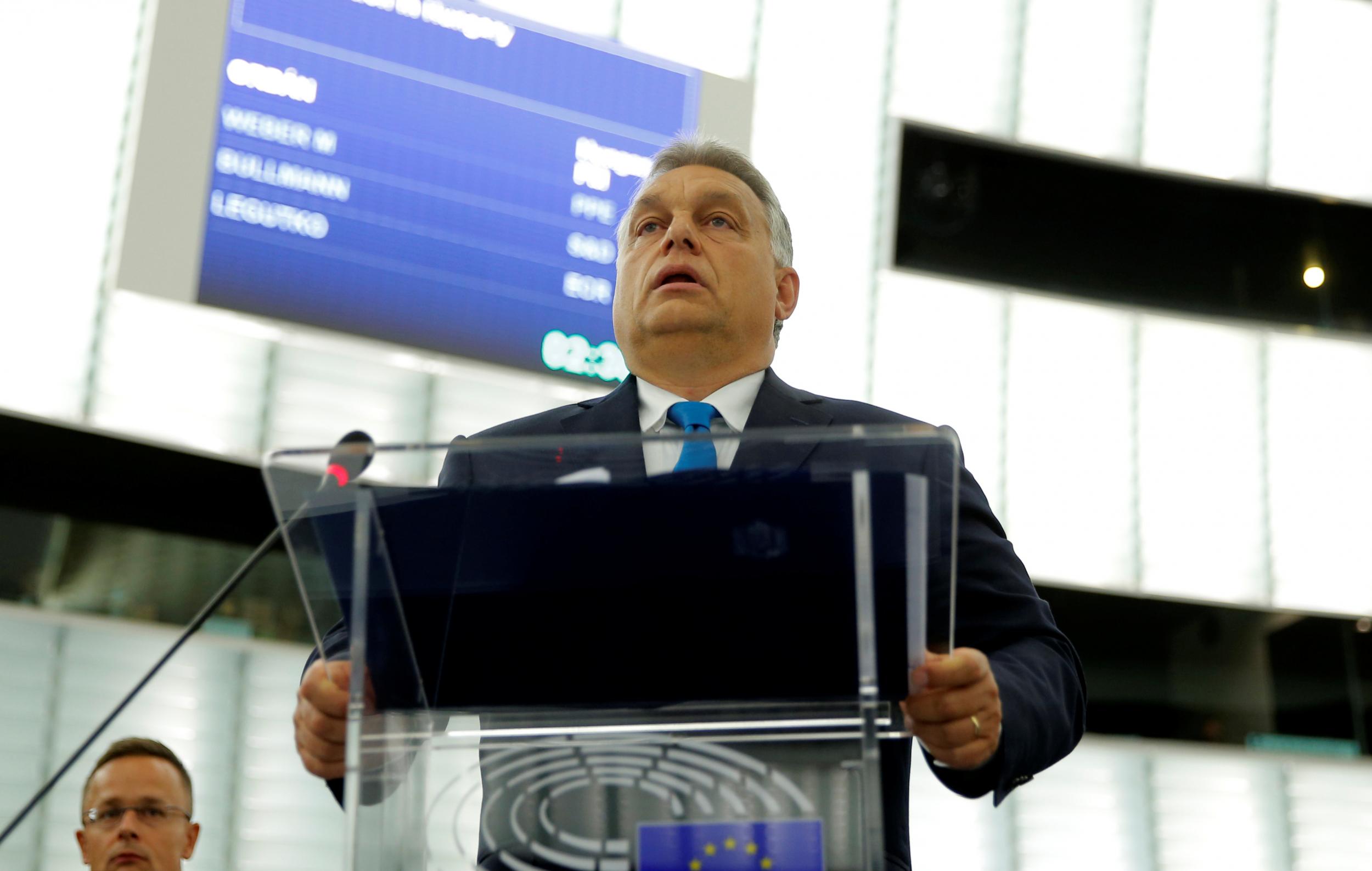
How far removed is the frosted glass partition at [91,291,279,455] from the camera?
7801 millimetres

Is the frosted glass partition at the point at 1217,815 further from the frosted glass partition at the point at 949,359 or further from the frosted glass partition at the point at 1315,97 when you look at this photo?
the frosted glass partition at the point at 1315,97

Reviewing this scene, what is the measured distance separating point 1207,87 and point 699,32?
3.58m

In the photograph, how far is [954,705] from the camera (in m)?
1.62

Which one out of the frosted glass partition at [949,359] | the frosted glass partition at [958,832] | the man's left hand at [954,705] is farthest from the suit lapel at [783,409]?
the frosted glass partition at [949,359]

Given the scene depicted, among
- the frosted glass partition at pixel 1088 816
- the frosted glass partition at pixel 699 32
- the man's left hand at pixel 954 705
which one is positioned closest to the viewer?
the man's left hand at pixel 954 705

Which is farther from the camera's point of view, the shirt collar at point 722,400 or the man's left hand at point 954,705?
the shirt collar at point 722,400

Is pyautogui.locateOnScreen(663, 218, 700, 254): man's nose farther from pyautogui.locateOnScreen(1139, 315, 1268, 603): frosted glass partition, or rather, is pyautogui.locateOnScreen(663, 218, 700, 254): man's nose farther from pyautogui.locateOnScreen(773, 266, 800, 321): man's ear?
pyautogui.locateOnScreen(1139, 315, 1268, 603): frosted glass partition

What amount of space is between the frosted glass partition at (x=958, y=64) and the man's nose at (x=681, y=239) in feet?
25.5

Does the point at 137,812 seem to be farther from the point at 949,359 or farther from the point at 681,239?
the point at 949,359

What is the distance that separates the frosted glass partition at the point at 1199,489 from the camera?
10.1m

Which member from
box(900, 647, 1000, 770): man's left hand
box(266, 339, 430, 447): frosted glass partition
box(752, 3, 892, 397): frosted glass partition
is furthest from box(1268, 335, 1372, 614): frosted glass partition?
box(900, 647, 1000, 770): man's left hand

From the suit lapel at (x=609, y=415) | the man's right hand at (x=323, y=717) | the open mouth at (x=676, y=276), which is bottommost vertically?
the man's right hand at (x=323, y=717)

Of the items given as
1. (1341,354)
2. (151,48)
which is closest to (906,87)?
(1341,354)

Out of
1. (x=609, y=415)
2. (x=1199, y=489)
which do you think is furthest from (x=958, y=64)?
(x=609, y=415)
